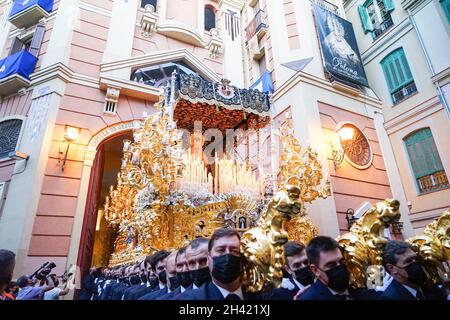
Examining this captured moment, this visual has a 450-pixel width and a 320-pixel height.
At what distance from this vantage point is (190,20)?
10.8m

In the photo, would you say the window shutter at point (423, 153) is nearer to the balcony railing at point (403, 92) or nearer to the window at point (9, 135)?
the balcony railing at point (403, 92)

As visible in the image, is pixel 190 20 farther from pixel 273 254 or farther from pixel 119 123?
pixel 273 254

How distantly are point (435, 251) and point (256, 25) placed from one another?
33.8ft

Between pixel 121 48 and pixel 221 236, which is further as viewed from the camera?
pixel 121 48

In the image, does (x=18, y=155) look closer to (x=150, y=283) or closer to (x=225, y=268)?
(x=150, y=283)

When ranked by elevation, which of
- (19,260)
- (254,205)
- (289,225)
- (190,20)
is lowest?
(19,260)

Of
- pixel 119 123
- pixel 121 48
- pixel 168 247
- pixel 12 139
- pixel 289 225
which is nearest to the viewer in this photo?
pixel 168 247

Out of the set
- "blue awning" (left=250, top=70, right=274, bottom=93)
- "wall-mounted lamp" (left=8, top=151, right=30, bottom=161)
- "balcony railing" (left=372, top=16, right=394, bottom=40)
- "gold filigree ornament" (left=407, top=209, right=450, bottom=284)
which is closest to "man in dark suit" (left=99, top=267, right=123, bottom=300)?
"wall-mounted lamp" (left=8, top=151, right=30, bottom=161)

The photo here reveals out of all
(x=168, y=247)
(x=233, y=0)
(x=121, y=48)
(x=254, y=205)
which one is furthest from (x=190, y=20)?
(x=168, y=247)

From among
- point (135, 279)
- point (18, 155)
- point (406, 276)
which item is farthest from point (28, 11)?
point (406, 276)
